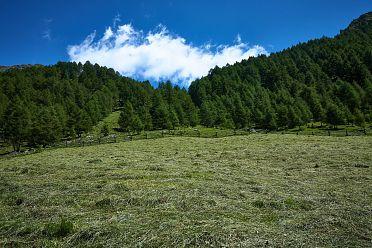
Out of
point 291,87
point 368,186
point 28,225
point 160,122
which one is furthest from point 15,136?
point 291,87

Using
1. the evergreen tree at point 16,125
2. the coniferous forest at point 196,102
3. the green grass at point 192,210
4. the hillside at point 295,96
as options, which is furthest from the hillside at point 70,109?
the green grass at point 192,210

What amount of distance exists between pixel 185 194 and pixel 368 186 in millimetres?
10805

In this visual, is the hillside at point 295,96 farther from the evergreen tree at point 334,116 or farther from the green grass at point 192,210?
the green grass at point 192,210

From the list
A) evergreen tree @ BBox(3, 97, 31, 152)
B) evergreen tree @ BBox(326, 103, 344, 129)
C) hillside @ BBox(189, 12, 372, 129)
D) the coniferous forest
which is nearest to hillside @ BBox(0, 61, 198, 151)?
evergreen tree @ BBox(3, 97, 31, 152)

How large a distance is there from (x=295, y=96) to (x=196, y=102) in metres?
54.6

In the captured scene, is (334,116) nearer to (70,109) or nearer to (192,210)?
(70,109)

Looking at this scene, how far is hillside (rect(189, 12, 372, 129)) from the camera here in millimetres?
105000

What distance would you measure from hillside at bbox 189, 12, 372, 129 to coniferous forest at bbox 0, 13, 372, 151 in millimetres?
303

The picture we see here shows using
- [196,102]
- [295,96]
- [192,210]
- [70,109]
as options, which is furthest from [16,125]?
[295,96]

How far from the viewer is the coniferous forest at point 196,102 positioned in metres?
91.4

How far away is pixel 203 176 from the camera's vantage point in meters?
21.0

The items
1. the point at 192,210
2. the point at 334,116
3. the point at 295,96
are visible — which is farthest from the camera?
the point at 295,96

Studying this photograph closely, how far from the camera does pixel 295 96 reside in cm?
16000

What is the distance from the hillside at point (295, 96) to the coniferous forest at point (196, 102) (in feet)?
0.99
